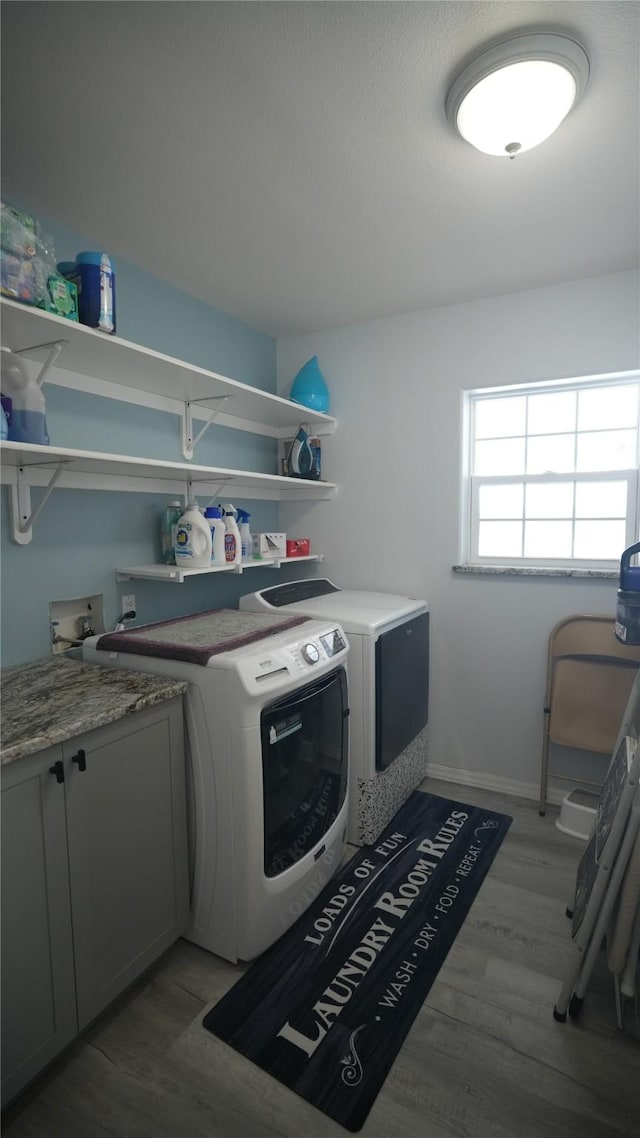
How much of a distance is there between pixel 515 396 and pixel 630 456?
61 centimetres

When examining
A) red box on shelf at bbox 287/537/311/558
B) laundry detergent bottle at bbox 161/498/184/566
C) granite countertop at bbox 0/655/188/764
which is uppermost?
laundry detergent bottle at bbox 161/498/184/566

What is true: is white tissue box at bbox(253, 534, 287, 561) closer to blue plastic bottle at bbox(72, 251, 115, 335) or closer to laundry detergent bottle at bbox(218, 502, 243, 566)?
laundry detergent bottle at bbox(218, 502, 243, 566)

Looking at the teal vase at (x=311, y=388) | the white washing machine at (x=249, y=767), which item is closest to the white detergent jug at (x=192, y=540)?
the white washing machine at (x=249, y=767)

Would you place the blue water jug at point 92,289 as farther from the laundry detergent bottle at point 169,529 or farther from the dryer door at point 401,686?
the dryer door at point 401,686

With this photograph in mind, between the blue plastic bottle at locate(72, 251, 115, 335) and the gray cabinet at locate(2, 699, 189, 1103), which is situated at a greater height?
the blue plastic bottle at locate(72, 251, 115, 335)

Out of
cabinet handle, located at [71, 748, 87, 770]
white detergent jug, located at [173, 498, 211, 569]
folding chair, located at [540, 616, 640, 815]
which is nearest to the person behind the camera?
cabinet handle, located at [71, 748, 87, 770]

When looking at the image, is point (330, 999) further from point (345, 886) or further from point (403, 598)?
point (403, 598)

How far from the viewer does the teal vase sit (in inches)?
110

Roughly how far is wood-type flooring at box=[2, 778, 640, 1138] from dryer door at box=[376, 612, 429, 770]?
2.56ft

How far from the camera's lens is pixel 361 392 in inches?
111

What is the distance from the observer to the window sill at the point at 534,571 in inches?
91.4

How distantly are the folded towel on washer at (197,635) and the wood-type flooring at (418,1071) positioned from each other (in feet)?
3.26

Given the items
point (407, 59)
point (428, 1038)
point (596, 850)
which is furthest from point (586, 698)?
point (407, 59)

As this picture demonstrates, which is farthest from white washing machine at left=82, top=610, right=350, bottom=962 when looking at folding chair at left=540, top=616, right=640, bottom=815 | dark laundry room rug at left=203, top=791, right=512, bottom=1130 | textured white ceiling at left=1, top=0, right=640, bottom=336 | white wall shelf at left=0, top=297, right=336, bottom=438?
textured white ceiling at left=1, top=0, right=640, bottom=336
